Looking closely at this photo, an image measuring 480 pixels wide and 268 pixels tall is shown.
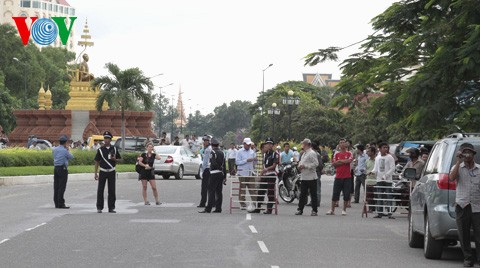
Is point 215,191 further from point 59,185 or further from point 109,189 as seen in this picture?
point 59,185

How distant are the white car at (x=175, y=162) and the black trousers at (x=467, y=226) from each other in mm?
32323

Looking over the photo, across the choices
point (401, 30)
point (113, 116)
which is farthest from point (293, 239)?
point (113, 116)

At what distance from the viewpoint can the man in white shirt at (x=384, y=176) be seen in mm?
26266

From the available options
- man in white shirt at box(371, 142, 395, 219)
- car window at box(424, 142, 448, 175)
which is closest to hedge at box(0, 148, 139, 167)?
man in white shirt at box(371, 142, 395, 219)

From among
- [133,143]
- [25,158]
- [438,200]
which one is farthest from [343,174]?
[133,143]

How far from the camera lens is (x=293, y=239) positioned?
19.2 metres

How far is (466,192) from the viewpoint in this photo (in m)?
15.2

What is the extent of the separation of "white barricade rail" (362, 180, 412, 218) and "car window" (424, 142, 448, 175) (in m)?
8.59

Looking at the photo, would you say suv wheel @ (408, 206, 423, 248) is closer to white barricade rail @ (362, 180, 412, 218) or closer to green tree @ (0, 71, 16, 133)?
white barricade rail @ (362, 180, 412, 218)

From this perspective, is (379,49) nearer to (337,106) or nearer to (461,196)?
(337,106)

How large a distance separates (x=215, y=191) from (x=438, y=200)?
11.3 m

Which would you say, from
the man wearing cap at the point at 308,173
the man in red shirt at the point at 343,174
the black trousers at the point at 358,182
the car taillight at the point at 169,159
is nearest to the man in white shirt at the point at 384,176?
the man in red shirt at the point at 343,174

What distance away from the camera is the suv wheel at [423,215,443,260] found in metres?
16.2

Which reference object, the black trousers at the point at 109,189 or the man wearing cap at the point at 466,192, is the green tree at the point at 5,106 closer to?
the black trousers at the point at 109,189
